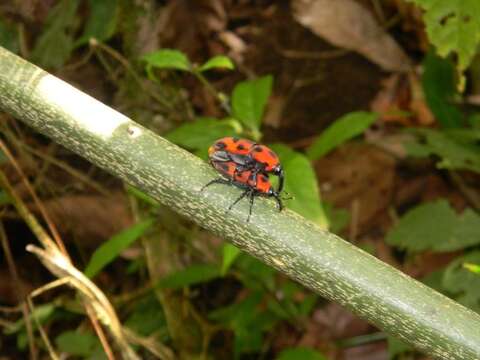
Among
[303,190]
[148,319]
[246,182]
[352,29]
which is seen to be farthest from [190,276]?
[352,29]

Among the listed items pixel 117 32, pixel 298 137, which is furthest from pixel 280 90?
pixel 117 32

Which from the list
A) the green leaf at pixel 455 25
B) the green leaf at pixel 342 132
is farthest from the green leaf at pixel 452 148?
the green leaf at pixel 455 25

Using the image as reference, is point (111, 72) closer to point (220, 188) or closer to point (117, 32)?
point (117, 32)

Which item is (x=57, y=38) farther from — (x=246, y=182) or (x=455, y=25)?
(x=246, y=182)

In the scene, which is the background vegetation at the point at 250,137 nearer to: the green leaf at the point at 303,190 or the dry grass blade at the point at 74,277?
the green leaf at the point at 303,190

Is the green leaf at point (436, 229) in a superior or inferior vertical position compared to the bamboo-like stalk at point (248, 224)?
superior
